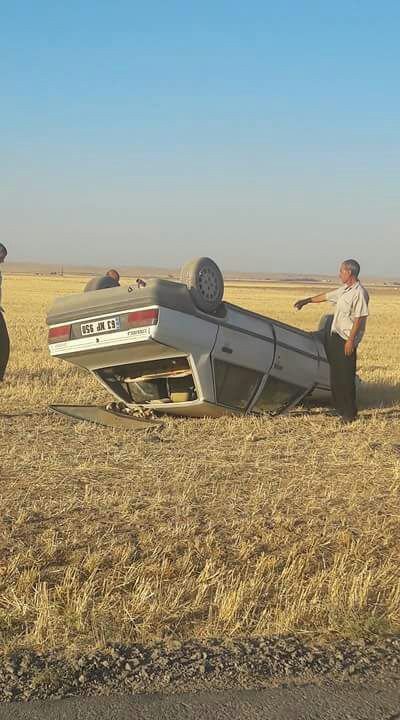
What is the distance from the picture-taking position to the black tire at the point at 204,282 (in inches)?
309

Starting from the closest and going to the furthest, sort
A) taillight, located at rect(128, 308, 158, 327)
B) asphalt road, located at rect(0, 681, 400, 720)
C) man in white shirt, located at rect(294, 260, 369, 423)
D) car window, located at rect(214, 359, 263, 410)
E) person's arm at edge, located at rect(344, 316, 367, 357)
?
asphalt road, located at rect(0, 681, 400, 720)
taillight, located at rect(128, 308, 158, 327)
car window, located at rect(214, 359, 263, 410)
person's arm at edge, located at rect(344, 316, 367, 357)
man in white shirt, located at rect(294, 260, 369, 423)

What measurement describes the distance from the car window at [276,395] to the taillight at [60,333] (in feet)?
7.20

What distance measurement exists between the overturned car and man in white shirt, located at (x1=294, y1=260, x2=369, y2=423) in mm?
448

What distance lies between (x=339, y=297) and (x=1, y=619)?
6.07 meters

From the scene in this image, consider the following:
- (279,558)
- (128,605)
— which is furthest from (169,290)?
(128,605)

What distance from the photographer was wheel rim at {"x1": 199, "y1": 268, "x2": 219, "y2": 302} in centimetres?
791

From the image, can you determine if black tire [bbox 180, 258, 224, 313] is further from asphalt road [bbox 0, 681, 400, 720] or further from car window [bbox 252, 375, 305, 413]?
asphalt road [bbox 0, 681, 400, 720]

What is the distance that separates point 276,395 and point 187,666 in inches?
230

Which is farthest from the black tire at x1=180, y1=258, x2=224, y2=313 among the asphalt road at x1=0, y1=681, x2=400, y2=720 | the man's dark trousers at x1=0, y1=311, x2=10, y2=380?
the asphalt road at x1=0, y1=681, x2=400, y2=720

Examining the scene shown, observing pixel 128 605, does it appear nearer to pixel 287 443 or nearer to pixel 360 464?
pixel 360 464

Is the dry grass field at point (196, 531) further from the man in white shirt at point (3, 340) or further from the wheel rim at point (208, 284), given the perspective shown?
the wheel rim at point (208, 284)

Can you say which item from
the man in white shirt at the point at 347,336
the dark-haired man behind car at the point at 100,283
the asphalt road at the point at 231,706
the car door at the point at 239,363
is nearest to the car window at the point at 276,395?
the car door at the point at 239,363

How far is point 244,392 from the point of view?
836 cm

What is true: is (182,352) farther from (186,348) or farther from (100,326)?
(100,326)
